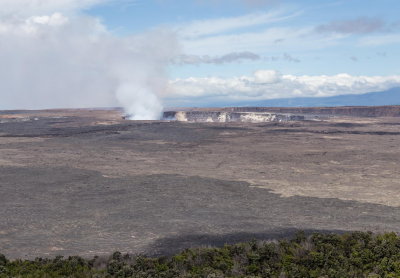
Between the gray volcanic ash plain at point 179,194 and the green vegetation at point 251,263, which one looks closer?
the green vegetation at point 251,263

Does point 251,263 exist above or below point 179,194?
above

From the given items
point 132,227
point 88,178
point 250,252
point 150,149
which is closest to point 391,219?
point 250,252

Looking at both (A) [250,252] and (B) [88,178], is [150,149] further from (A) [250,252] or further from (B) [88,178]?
(A) [250,252]

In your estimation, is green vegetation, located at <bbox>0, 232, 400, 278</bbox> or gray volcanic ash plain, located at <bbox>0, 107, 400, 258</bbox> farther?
gray volcanic ash plain, located at <bbox>0, 107, 400, 258</bbox>
